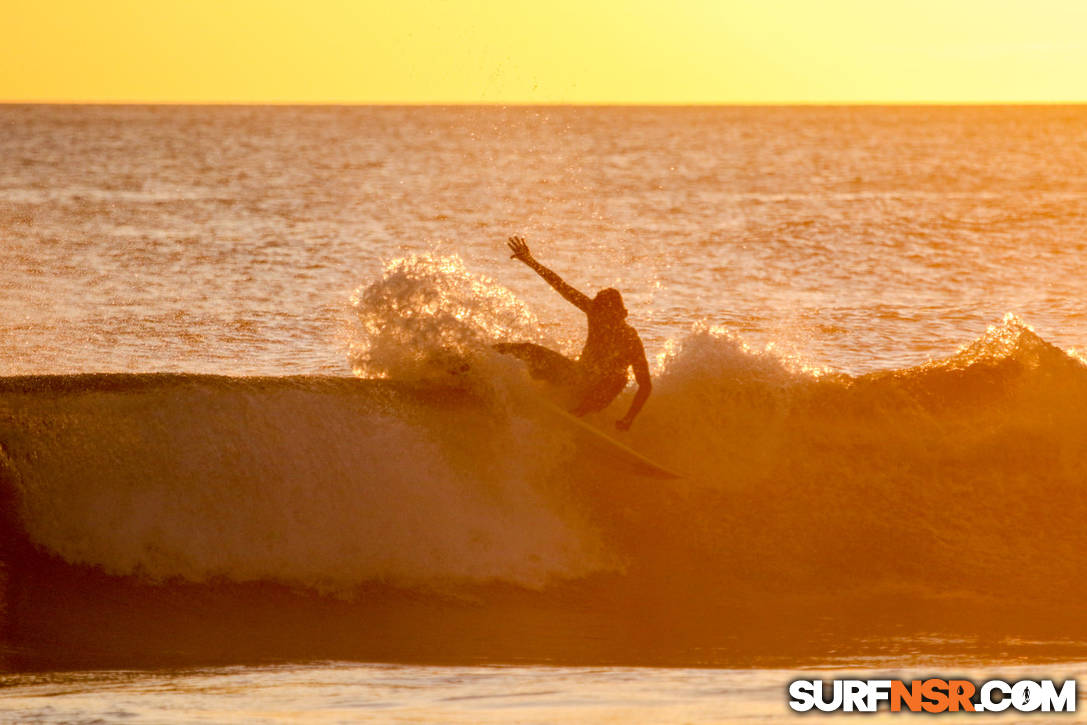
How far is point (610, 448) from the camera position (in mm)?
11789

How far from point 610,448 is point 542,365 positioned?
0.89 m

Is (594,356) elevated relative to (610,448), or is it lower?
elevated

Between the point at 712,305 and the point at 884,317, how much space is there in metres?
2.65

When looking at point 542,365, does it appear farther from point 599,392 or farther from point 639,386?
point 639,386

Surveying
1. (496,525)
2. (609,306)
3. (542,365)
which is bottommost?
(496,525)

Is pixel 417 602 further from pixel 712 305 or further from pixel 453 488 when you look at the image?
pixel 712 305

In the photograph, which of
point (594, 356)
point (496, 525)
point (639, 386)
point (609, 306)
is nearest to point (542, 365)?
point (594, 356)

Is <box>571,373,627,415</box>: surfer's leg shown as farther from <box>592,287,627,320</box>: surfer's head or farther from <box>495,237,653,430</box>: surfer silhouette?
<box>592,287,627,320</box>: surfer's head

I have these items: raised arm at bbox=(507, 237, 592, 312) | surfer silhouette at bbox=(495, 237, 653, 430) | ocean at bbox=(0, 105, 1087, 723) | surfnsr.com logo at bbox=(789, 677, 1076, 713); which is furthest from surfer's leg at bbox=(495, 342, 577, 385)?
surfnsr.com logo at bbox=(789, 677, 1076, 713)

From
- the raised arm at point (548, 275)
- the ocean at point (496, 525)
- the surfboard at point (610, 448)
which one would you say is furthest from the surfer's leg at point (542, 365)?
the raised arm at point (548, 275)

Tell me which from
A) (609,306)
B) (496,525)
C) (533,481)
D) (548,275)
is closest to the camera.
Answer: (496,525)

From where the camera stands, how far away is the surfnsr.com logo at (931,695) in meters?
8.55

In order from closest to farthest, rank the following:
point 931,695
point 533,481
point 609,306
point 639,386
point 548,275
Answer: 1. point 931,695
2. point 533,481
3. point 639,386
4. point 548,275
5. point 609,306

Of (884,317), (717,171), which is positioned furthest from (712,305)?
(717,171)
